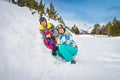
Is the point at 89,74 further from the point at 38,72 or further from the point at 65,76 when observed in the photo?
the point at 38,72

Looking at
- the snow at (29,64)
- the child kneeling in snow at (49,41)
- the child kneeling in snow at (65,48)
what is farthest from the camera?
the child kneeling in snow at (49,41)

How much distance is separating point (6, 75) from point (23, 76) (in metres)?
0.59

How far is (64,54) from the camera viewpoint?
30.1ft

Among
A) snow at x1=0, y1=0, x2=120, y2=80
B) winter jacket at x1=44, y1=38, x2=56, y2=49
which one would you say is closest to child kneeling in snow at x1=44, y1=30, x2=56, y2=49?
winter jacket at x1=44, y1=38, x2=56, y2=49

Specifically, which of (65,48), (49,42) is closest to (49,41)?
(49,42)

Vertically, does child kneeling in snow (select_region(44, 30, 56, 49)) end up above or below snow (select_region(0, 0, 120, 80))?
above

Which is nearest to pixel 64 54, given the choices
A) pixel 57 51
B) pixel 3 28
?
pixel 57 51

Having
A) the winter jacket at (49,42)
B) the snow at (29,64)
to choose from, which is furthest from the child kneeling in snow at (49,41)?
the snow at (29,64)

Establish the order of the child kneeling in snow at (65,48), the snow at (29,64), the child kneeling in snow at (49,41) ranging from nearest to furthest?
the snow at (29,64), the child kneeling in snow at (65,48), the child kneeling in snow at (49,41)

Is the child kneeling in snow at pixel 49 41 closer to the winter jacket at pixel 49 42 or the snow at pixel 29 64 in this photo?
the winter jacket at pixel 49 42

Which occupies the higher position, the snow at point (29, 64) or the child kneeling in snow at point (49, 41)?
the child kneeling in snow at point (49, 41)

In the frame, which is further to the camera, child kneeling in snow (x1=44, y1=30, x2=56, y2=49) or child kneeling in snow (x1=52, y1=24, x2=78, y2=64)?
child kneeling in snow (x1=44, y1=30, x2=56, y2=49)

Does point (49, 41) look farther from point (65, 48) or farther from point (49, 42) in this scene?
point (65, 48)

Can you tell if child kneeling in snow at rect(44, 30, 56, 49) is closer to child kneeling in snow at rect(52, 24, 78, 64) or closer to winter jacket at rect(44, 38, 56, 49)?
winter jacket at rect(44, 38, 56, 49)
